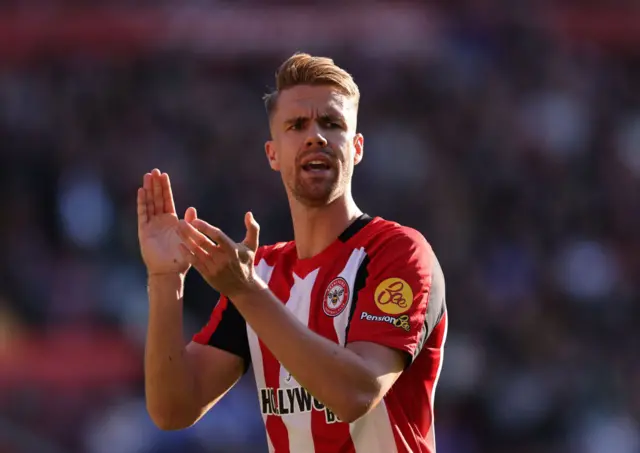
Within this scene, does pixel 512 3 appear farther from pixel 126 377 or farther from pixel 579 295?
pixel 126 377

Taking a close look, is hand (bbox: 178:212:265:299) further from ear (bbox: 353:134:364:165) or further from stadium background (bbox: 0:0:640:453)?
stadium background (bbox: 0:0:640:453)

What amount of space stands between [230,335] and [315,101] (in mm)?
994

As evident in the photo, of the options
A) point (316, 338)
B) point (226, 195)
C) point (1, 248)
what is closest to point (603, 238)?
point (226, 195)

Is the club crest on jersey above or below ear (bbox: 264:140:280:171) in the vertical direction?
below

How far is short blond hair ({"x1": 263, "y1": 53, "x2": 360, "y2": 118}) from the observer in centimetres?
462

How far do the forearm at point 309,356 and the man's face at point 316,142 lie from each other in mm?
852

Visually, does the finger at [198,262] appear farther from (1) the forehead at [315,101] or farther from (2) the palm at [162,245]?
(1) the forehead at [315,101]

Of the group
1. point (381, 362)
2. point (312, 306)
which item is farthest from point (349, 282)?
point (381, 362)

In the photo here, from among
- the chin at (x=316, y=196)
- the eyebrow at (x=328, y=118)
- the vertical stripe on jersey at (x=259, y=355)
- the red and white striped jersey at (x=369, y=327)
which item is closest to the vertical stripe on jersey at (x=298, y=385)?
the red and white striped jersey at (x=369, y=327)

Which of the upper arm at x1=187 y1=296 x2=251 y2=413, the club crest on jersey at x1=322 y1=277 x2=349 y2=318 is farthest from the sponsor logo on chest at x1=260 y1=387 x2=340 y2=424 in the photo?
the club crest on jersey at x1=322 y1=277 x2=349 y2=318

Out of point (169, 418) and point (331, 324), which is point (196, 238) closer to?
point (331, 324)

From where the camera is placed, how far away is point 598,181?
1415 centimetres

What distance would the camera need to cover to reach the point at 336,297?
431 cm

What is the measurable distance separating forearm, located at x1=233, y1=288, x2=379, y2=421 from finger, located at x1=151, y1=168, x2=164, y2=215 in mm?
889
